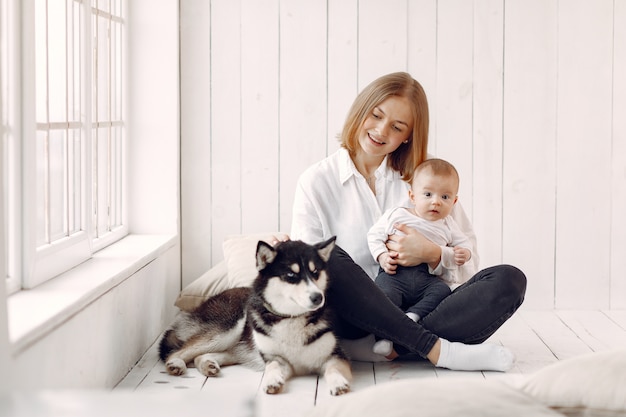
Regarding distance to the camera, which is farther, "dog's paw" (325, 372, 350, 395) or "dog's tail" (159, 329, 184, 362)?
"dog's tail" (159, 329, 184, 362)

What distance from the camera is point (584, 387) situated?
131cm

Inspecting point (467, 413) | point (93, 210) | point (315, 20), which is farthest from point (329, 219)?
point (467, 413)

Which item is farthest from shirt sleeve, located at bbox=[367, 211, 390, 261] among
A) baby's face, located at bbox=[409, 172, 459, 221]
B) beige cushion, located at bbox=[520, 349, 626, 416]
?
beige cushion, located at bbox=[520, 349, 626, 416]

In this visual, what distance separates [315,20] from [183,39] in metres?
0.62

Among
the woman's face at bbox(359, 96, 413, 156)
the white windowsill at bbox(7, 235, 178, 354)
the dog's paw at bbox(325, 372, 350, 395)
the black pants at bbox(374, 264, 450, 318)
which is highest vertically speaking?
the woman's face at bbox(359, 96, 413, 156)

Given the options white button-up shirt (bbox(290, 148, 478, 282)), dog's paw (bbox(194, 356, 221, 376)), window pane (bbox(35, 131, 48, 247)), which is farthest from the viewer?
white button-up shirt (bbox(290, 148, 478, 282))

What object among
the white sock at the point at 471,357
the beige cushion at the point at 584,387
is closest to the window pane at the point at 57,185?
the white sock at the point at 471,357

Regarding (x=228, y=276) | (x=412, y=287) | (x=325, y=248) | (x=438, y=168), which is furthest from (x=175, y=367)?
(x=438, y=168)

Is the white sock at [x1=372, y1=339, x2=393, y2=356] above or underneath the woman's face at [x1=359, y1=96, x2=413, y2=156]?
underneath

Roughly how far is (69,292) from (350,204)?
117cm

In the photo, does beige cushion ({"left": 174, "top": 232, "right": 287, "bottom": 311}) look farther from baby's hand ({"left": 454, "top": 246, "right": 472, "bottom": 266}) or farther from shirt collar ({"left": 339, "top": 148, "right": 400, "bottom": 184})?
baby's hand ({"left": 454, "top": 246, "right": 472, "bottom": 266})

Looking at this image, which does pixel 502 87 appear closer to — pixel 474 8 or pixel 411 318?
pixel 474 8

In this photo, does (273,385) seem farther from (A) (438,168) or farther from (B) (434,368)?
(A) (438,168)

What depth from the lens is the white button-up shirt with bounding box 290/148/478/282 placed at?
A: 3.16 meters
